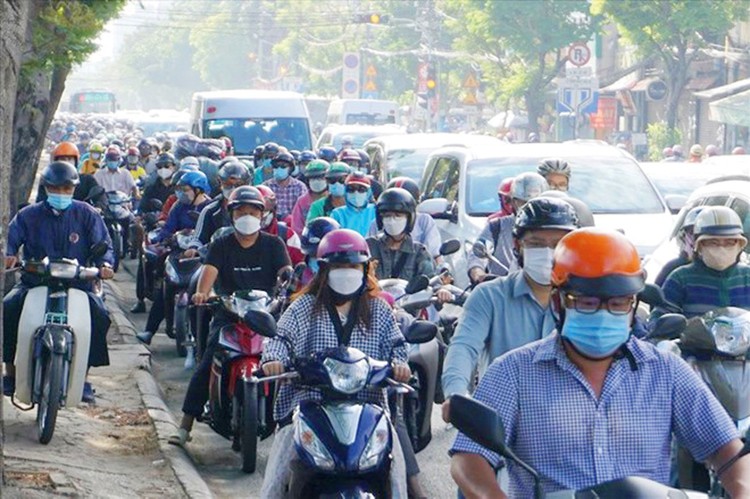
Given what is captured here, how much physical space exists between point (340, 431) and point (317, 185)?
9.95 meters

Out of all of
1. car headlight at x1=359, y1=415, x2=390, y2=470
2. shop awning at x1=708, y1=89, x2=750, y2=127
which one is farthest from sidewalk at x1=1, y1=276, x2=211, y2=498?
shop awning at x1=708, y1=89, x2=750, y2=127

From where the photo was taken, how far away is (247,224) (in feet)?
35.1

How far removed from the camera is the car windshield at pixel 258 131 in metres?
28.6

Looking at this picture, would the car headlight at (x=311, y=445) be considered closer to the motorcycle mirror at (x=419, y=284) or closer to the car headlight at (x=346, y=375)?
the car headlight at (x=346, y=375)

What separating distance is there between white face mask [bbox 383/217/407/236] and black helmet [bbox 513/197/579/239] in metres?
4.15

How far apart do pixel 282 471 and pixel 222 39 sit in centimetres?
12369

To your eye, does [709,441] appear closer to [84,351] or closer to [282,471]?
[282,471]

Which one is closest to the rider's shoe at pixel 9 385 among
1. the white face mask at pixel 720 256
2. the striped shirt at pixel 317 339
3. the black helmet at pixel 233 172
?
the striped shirt at pixel 317 339

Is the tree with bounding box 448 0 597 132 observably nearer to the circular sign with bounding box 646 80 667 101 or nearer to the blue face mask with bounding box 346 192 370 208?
the circular sign with bounding box 646 80 667 101

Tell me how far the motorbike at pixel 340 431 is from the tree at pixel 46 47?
700 centimetres

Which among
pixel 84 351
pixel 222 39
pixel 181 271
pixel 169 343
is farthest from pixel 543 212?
pixel 222 39

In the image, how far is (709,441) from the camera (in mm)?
4438

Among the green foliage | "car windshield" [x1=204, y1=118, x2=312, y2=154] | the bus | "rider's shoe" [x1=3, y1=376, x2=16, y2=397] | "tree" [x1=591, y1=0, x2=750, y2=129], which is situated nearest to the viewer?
"rider's shoe" [x1=3, y1=376, x2=16, y2=397]

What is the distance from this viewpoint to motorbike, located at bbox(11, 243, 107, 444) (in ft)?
34.1
